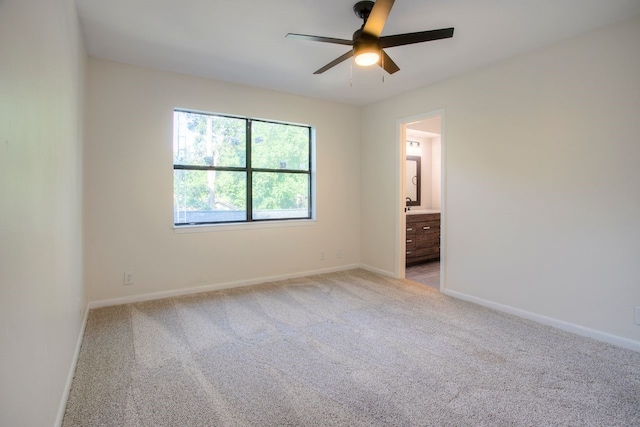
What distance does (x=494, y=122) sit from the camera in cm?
326

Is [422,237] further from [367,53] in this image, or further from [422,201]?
[367,53]

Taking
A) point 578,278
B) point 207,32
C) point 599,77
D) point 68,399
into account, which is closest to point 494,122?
point 599,77

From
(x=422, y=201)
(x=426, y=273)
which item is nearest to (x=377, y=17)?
(x=426, y=273)

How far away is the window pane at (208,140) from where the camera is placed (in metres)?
3.66

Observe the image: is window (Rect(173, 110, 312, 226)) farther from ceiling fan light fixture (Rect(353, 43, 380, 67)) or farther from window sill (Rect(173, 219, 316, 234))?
ceiling fan light fixture (Rect(353, 43, 380, 67))

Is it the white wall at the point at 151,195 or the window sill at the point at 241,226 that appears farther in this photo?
the window sill at the point at 241,226

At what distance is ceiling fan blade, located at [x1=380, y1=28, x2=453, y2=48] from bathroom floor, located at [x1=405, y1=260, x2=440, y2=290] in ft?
9.70

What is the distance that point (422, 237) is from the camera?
5.27 m

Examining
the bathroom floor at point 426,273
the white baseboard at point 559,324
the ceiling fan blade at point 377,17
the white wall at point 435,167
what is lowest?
the white baseboard at point 559,324

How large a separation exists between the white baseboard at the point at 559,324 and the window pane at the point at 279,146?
2732 millimetres

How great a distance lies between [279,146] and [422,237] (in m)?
2.81

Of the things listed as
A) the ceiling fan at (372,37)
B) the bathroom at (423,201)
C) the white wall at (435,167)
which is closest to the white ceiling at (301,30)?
the ceiling fan at (372,37)

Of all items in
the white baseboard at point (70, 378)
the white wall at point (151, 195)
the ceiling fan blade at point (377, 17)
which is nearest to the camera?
the white baseboard at point (70, 378)

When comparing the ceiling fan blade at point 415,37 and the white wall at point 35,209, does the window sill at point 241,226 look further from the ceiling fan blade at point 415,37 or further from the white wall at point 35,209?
the ceiling fan blade at point 415,37
